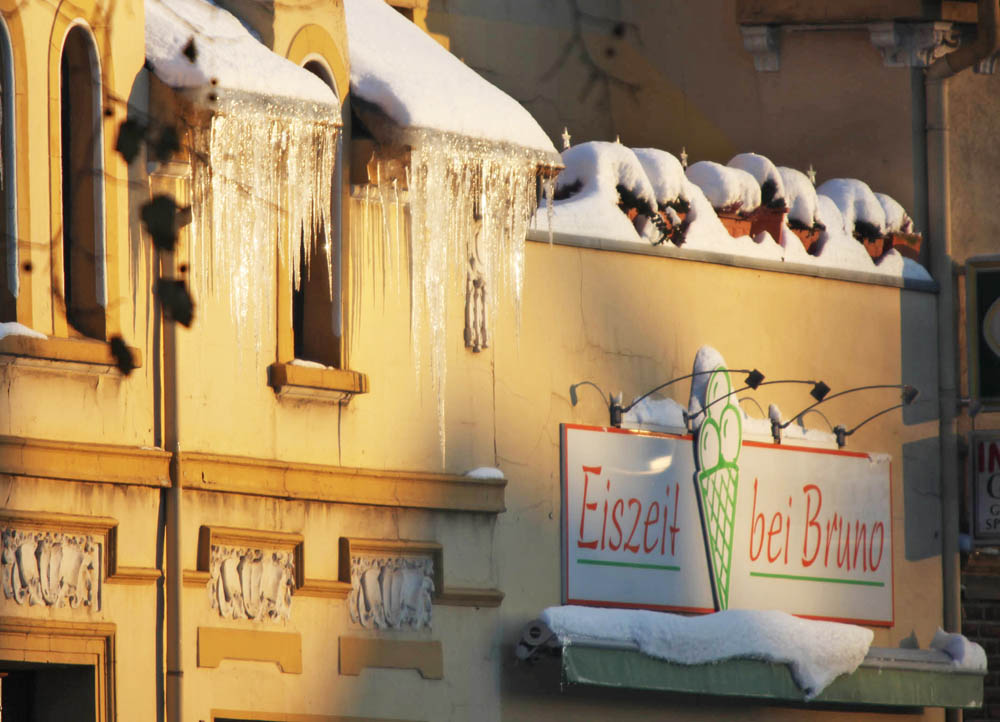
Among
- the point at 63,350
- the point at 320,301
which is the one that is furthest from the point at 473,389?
the point at 63,350

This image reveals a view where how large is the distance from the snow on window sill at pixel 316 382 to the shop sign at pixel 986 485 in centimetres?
572

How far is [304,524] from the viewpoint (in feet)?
46.1

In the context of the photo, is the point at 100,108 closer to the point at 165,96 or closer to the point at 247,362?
the point at 165,96

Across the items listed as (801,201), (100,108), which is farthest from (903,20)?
(100,108)

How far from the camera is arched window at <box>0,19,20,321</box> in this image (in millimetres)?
12570

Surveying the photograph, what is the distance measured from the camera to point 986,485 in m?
17.9

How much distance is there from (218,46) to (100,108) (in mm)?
768

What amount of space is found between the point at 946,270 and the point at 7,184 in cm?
833

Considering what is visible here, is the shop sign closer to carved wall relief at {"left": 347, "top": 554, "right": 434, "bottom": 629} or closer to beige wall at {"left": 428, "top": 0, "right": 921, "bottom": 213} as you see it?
beige wall at {"left": 428, "top": 0, "right": 921, "bottom": 213}

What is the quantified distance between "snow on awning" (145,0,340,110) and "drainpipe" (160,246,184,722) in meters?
1.03

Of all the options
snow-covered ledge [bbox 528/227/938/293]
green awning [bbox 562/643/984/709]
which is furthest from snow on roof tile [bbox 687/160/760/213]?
green awning [bbox 562/643/984/709]

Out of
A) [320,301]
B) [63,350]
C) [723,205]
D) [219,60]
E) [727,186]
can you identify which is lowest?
[63,350]

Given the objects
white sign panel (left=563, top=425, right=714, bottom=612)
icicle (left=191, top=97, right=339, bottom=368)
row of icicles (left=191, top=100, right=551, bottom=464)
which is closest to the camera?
icicle (left=191, top=97, right=339, bottom=368)

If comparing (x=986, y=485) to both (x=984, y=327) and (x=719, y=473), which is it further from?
(x=719, y=473)
